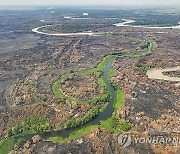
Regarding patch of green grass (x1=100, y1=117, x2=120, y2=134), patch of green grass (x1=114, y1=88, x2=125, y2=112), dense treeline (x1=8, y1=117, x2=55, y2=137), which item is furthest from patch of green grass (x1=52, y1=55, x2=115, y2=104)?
dense treeline (x1=8, y1=117, x2=55, y2=137)

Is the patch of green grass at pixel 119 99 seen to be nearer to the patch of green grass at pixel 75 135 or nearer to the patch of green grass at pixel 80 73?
the patch of green grass at pixel 80 73

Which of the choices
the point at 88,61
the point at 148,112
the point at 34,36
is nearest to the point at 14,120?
the point at 148,112

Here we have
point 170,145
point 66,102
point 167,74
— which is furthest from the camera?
point 167,74

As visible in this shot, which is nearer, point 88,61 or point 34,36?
point 88,61

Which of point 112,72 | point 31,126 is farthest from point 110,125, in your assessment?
point 112,72

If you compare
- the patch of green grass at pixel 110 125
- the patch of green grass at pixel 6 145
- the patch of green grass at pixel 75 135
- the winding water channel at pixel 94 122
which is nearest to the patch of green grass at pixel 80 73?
the winding water channel at pixel 94 122

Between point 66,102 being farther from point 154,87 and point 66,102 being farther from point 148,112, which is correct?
point 154,87

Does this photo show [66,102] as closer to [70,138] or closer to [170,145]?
[70,138]

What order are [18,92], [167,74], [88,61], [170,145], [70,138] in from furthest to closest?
[88,61] < [167,74] < [18,92] < [70,138] < [170,145]

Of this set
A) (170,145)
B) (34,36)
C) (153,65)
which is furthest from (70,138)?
(34,36)
